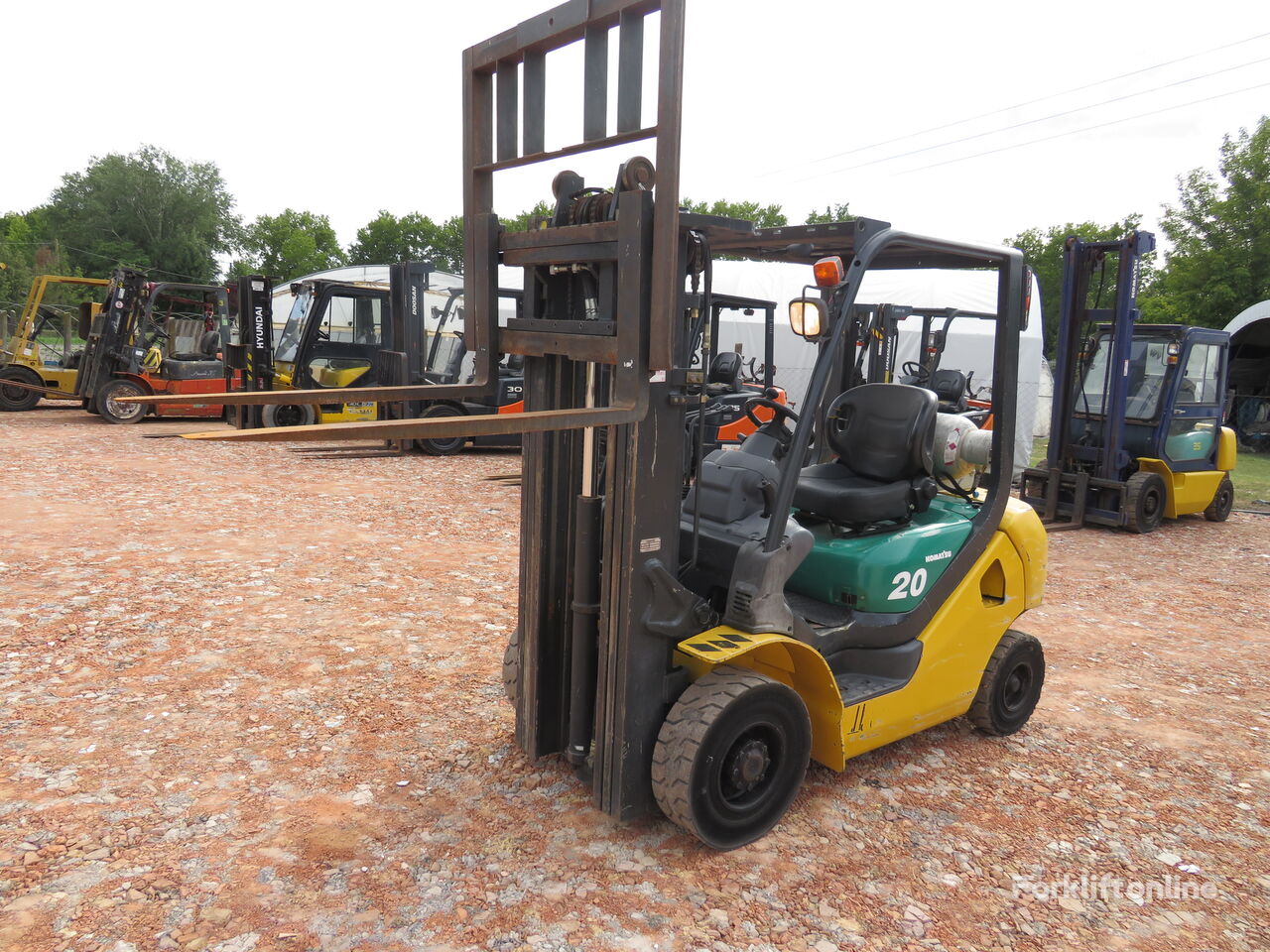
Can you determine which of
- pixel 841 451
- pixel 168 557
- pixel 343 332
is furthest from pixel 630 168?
pixel 343 332

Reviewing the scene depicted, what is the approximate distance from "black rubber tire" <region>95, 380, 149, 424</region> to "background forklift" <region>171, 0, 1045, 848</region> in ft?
49.5

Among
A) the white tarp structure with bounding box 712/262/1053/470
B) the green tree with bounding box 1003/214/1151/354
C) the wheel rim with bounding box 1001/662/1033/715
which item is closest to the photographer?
the wheel rim with bounding box 1001/662/1033/715

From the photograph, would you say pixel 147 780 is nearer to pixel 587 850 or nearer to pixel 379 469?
pixel 587 850

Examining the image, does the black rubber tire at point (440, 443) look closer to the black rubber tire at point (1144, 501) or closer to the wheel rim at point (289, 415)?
the wheel rim at point (289, 415)

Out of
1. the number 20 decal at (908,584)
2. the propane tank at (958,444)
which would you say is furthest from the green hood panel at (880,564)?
the propane tank at (958,444)

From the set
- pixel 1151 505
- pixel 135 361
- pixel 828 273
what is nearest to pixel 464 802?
pixel 828 273

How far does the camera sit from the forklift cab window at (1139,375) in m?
10.9

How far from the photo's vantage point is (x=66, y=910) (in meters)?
2.88

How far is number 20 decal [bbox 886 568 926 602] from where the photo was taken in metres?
3.96

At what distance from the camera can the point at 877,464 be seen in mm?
4273

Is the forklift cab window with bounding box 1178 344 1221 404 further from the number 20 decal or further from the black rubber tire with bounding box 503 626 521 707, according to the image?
the black rubber tire with bounding box 503 626 521 707

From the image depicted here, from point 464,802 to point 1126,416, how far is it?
10.2 m

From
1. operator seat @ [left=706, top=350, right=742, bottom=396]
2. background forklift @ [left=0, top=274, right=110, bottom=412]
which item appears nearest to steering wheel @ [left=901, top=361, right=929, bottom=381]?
operator seat @ [left=706, top=350, right=742, bottom=396]

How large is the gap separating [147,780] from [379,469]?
8.89 meters
